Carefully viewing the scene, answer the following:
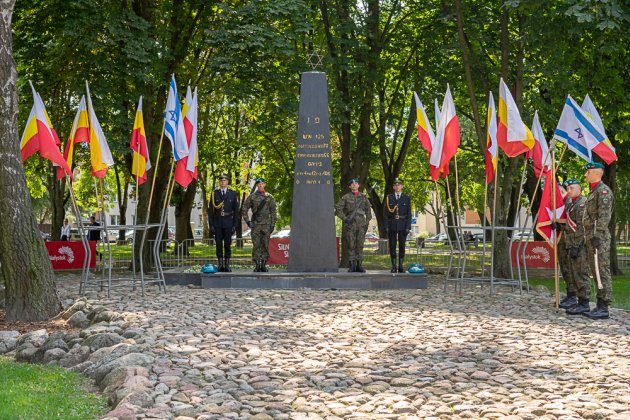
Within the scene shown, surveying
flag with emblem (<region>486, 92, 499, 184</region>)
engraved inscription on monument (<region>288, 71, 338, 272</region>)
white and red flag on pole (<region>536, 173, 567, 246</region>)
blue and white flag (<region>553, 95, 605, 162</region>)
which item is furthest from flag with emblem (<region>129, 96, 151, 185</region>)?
blue and white flag (<region>553, 95, 605, 162</region>)

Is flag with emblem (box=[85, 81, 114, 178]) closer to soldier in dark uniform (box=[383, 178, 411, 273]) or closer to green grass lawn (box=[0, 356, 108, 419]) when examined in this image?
soldier in dark uniform (box=[383, 178, 411, 273])

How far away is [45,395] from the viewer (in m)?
6.38

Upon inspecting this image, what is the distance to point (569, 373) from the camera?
7.12 metres

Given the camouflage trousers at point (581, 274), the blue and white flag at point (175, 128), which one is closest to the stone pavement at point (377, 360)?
the camouflage trousers at point (581, 274)

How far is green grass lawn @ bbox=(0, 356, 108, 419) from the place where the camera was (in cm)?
574

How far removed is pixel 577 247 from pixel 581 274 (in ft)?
1.34

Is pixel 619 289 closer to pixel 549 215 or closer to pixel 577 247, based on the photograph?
pixel 549 215

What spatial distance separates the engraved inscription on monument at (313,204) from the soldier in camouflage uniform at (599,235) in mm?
6340

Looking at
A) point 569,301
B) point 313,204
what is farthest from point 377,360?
point 313,204

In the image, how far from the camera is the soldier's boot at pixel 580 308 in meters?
11.4

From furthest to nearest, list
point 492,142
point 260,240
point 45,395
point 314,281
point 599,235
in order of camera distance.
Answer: point 260,240 < point 314,281 < point 492,142 < point 599,235 < point 45,395

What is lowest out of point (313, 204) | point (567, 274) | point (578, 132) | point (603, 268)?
point (567, 274)

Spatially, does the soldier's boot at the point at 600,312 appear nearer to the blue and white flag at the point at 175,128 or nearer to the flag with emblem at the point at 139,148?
the blue and white flag at the point at 175,128

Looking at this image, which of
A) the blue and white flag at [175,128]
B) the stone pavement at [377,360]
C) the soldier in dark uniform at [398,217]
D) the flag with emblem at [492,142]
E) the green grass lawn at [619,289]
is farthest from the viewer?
the soldier in dark uniform at [398,217]
